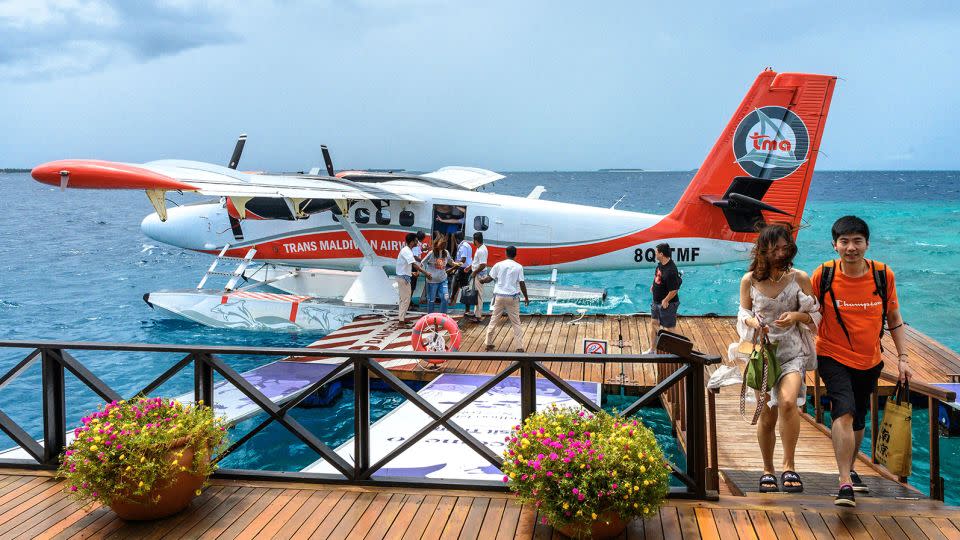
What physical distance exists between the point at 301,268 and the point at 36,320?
8851 millimetres

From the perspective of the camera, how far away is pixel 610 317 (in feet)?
42.0

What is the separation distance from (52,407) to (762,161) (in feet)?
39.2

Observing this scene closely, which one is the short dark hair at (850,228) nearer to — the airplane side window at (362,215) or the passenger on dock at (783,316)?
the passenger on dock at (783,316)

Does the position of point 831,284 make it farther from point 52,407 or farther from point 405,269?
point 405,269

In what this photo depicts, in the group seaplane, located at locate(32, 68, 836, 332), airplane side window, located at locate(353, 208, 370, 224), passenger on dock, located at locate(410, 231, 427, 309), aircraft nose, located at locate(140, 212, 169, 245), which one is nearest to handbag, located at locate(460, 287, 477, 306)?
passenger on dock, located at locate(410, 231, 427, 309)

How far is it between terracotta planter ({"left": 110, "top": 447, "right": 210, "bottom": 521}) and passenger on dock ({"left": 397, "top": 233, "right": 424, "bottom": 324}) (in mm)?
7664

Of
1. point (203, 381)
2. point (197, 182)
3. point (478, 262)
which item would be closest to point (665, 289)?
point (478, 262)

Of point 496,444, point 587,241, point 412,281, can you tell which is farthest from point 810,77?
point 496,444

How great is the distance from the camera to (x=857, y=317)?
4.01 meters

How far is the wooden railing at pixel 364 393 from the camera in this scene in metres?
4.00

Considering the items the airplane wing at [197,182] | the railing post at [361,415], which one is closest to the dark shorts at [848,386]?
the railing post at [361,415]

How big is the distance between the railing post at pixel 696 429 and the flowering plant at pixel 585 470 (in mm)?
363

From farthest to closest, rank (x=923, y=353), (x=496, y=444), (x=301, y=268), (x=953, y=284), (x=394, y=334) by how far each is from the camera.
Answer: (x=953, y=284) < (x=301, y=268) < (x=394, y=334) < (x=923, y=353) < (x=496, y=444)

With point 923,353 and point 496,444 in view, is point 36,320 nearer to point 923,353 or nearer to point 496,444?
point 496,444
